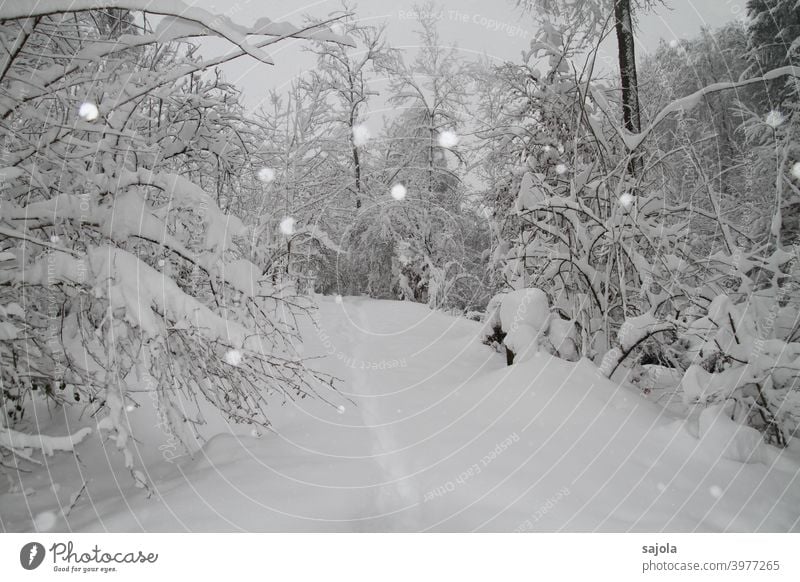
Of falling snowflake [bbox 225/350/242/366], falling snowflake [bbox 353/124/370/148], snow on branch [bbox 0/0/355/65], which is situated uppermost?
falling snowflake [bbox 353/124/370/148]

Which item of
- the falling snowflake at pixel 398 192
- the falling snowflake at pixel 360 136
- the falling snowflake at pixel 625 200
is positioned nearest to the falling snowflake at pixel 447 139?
the falling snowflake at pixel 398 192

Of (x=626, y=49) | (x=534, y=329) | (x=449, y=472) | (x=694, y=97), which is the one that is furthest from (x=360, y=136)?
(x=449, y=472)

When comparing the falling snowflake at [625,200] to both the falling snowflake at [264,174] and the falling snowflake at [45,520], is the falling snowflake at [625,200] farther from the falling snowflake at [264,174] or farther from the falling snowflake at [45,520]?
the falling snowflake at [45,520]

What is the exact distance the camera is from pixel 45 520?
1.94 metres

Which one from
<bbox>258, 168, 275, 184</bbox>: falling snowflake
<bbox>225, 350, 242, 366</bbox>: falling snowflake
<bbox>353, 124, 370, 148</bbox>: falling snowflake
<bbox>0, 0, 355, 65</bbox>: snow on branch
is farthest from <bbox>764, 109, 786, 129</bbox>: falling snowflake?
<bbox>353, 124, 370, 148</bbox>: falling snowflake

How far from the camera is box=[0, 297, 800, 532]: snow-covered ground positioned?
1.90 metres

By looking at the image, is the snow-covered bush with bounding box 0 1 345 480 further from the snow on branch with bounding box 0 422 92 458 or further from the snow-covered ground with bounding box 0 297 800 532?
the snow-covered ground with bounding box 0 297 800 532

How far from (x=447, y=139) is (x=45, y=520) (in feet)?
44.3

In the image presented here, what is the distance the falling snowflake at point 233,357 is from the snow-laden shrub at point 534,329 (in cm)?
235

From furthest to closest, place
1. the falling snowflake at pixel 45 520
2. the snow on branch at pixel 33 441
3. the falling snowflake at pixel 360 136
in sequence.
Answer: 1. the falling snowflake at pixel 360 136
2. the falling snowflake at pixel 45 520
3. the snow on branch at pixel 33 441

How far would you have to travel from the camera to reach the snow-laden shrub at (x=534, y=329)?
362 cm

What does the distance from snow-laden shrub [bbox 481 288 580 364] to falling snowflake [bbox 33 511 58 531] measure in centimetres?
306
